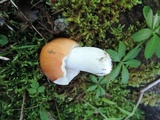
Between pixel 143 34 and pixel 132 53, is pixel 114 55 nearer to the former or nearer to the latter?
pixel 132 53

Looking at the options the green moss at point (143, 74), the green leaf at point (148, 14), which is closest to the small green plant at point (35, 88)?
the green moss at point (143, 74)

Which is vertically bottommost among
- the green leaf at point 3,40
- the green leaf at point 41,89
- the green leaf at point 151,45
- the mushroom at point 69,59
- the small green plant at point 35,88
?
the green leaf at point 151,45

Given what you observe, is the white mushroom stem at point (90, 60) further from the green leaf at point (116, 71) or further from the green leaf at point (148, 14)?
the green leaf at point (148, 14)

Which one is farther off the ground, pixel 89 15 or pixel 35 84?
pixel 89 15

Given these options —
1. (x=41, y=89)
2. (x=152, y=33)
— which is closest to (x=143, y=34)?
(x=152, y=33)

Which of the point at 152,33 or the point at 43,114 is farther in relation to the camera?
the point at 43,114

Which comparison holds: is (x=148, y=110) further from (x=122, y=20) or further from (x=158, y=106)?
(x=122, y=20)

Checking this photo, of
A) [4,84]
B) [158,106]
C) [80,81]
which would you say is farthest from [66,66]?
[158,106]

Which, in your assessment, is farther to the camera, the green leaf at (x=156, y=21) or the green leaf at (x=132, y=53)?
the green leaf at (x=132, y=53)
